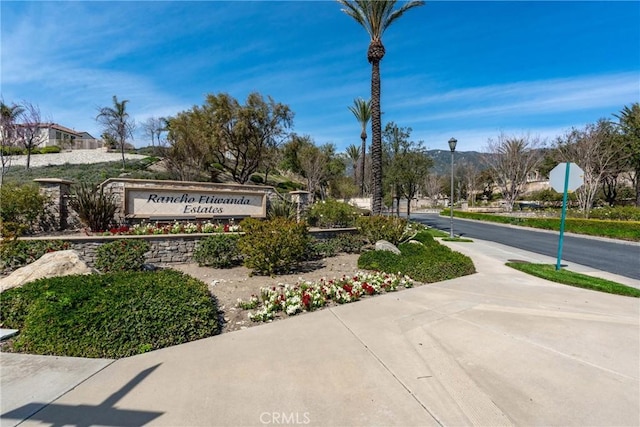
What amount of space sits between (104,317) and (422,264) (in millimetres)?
6063

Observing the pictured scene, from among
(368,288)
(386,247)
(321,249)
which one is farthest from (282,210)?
(368,288)

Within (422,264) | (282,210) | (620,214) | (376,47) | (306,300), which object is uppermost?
(376,47)

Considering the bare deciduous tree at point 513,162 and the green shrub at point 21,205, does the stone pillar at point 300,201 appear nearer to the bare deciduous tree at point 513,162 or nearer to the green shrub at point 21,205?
the green shrub at point 21,205

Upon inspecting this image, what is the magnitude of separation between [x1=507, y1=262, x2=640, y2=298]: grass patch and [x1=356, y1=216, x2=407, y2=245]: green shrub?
11.0 feet

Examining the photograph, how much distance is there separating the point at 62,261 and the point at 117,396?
4147 mm

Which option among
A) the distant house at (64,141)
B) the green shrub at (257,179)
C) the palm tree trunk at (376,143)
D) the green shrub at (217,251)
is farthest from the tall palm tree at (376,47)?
the distant house at (64,141)

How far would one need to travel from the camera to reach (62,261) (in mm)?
5512

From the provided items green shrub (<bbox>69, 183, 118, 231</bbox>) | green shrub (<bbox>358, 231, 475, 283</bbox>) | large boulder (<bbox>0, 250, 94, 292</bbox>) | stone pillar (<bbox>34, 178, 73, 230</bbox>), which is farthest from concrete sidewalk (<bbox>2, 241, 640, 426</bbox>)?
stone pillar (<bbox>34, 178, 73, 230</bbox>)

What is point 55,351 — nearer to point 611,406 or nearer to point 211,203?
point 611,406

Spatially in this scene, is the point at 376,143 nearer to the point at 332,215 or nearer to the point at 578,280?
the point at 332,215

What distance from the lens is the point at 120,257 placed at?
21.8ft

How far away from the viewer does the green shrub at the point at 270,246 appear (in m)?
6.82

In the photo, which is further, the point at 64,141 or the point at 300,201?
the point at 64,141

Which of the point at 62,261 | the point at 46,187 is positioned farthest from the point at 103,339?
the point at 46,187
